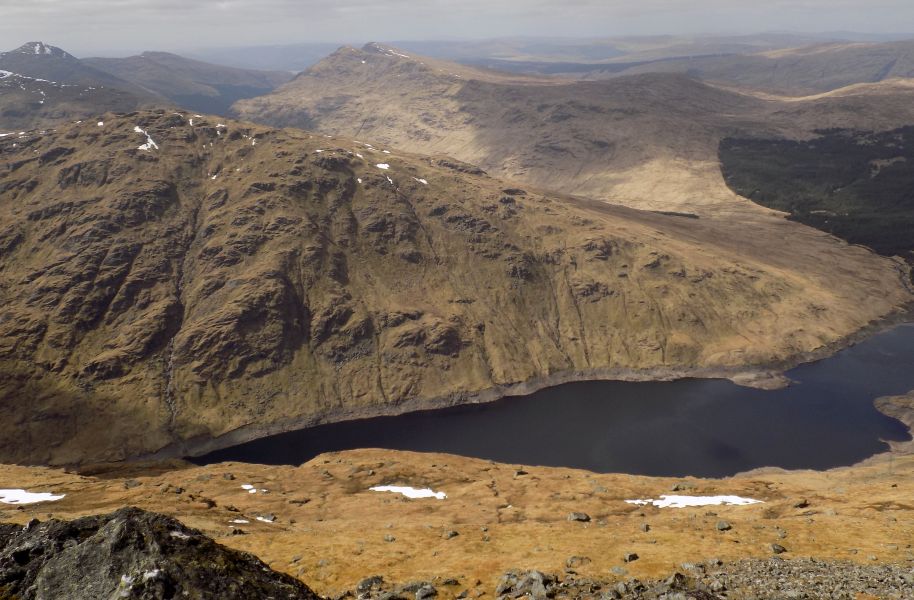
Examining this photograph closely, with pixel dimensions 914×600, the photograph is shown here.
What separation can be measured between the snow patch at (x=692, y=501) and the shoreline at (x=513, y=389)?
96.2 m

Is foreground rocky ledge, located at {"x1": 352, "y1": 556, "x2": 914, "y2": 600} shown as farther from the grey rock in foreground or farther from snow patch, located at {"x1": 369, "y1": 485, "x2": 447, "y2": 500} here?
snow patch, located at {"x1": 369, "y1": 485, "x2": 447, "y2": 500}

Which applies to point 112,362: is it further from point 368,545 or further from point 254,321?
point 368,545

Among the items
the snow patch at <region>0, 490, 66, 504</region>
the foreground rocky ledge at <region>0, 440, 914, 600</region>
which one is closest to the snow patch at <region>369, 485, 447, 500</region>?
the foreground rocky ledge at <region>0, 440, 914, 600</region>

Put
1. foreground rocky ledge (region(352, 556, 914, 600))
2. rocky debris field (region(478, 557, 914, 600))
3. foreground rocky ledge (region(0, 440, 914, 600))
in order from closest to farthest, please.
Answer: rocky debris field (region(478, 557, 914, 600)) < foreground rocky ledge (region(352, 556, 914, 600)) < foreground rocky ledge (region(0, 440, 914, 600))

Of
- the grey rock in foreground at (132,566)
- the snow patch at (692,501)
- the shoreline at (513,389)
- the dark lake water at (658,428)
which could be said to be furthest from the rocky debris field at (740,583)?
the shoreline at (513,389)

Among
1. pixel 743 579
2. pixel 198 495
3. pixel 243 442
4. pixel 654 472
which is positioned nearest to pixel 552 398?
pixel 654 472

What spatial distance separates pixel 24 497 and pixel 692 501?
104 m

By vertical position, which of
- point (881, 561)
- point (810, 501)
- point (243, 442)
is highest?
point (881, 561)

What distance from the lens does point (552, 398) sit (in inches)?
7116

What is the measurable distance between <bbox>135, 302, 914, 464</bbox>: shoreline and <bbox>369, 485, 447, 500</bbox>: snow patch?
78438 mm

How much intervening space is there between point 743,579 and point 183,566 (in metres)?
38.8

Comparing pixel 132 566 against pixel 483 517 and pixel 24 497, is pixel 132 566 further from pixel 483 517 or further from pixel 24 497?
pixel 24 497

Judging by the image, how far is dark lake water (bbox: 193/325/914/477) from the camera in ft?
476

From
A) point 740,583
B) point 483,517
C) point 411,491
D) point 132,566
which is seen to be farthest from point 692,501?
point 132,566
